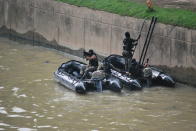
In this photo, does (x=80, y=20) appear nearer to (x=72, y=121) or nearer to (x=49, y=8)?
(x=49, y=8)

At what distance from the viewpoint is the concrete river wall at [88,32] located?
2508 centimetres

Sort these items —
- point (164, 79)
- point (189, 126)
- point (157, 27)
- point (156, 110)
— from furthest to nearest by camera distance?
1. point (157, 27)
2. point (164, 79)
3. point (156, 110)
4. point (189, 126)

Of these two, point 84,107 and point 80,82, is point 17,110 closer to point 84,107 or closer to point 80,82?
point 84,107

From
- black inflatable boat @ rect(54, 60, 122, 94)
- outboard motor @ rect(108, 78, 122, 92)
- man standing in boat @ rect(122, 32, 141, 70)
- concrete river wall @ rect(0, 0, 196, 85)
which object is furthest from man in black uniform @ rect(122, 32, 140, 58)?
outboard motor @ rect(108, 78, 122, 92)

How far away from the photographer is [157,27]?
2634 centimetres

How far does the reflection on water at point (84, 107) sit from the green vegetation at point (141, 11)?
2978 mm

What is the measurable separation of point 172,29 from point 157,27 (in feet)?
3.19

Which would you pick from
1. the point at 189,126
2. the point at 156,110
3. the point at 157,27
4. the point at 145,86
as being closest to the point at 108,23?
the point at 157,27

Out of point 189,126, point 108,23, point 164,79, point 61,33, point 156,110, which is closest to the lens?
point 189,126

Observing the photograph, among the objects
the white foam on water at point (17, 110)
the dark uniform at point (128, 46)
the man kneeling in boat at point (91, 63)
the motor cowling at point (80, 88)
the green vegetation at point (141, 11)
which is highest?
the green vegetation at point (141, 11)

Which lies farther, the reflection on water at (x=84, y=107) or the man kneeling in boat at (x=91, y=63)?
the man kneeling in boat at (x=91, y=63)

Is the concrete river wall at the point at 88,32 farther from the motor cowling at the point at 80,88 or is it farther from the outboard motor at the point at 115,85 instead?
the motor cowling at the point at 80,88

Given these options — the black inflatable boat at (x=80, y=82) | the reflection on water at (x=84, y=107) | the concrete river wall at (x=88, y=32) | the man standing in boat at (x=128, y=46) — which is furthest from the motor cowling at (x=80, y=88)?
the concrete river wall at (x=88, y=32)

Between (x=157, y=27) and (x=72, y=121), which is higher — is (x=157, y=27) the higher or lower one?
the higher one
